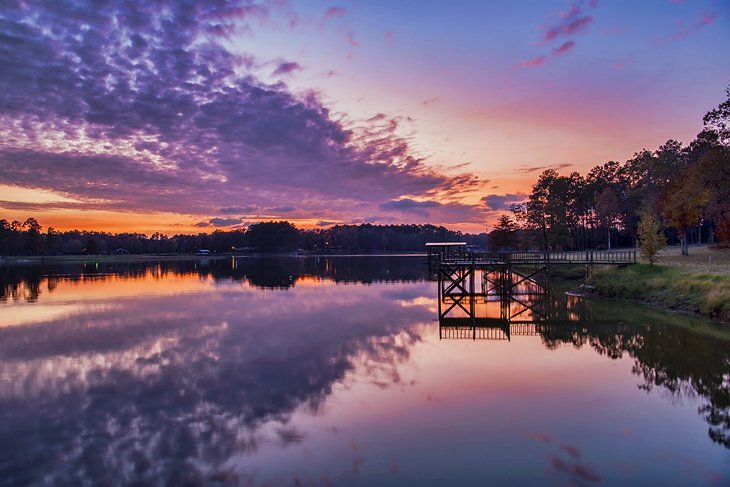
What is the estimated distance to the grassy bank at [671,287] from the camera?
85.8 feet

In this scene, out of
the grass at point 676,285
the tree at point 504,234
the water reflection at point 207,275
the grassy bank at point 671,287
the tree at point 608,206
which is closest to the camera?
the grassy bank at point 671,287

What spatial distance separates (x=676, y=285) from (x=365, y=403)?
27.1m

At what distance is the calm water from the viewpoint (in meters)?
10.2

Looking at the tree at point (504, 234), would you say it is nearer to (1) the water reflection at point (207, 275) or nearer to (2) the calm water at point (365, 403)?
(1) the water reflection at point (207, 275)

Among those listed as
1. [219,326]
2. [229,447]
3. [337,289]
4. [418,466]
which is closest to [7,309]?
[219,326]

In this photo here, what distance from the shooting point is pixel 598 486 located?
30.7ft

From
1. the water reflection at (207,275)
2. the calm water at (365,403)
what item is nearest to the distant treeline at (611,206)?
the water reflection at (207,275)

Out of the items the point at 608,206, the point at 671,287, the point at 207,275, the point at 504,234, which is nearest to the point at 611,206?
the point at 608,206

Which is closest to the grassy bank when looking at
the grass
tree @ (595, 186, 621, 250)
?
the grass

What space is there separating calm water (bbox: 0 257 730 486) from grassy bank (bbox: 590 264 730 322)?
192cm

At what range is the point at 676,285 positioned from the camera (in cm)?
3159

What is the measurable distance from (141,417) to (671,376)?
17.9 m

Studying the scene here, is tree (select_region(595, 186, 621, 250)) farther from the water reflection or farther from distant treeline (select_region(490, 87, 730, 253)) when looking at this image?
the water reflection

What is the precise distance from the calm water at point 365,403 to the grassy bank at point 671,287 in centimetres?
192
